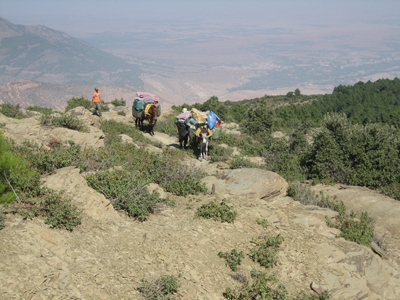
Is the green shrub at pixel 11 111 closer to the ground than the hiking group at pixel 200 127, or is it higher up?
closer to the ground

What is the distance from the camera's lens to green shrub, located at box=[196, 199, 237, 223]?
8195 mm

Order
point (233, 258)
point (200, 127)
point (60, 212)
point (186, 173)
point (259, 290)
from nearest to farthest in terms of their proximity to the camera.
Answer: point (259, 290) → point (60, 212) → point (233, 258) → point (186, 173) → point (200, 127)

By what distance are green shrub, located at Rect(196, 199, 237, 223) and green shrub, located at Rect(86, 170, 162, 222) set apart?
1.07m

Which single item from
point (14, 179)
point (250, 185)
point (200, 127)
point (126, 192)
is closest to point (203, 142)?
point (200, 127)

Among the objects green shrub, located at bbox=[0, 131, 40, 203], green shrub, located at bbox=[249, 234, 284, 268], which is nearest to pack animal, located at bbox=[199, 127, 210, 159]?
green shrub, located at bbox=[249, 234, 284, 268]

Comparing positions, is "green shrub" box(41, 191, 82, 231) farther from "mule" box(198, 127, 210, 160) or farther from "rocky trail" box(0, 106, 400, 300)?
"mule" box(198, 127, 210, 160)

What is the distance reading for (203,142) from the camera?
1483cm

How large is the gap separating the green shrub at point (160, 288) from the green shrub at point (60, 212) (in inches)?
75.2

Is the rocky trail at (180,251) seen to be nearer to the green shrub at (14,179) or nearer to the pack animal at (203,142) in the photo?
the green shrub at (14,179)

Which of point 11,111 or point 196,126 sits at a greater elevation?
point 196,126

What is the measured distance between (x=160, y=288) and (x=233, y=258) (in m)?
1.72

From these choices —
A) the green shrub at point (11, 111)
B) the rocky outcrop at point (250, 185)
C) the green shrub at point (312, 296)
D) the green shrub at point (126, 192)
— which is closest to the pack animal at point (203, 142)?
the rocky outcrop at point (250, 185)

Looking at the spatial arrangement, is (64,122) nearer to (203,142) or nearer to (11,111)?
(203,142)

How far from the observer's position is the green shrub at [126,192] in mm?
7891
